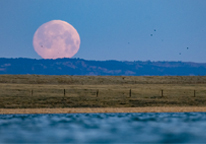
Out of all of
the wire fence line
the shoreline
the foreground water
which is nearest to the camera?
the foreground water

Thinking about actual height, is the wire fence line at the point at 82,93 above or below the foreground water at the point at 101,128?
above

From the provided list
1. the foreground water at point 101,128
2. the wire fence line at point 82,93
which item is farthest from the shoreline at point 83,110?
the wire fence line at point 82,93

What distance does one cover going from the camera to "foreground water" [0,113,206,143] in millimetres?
34812

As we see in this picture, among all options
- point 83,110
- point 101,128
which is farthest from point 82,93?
point 101,128

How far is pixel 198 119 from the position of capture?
48.3m

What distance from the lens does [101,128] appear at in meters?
40.5

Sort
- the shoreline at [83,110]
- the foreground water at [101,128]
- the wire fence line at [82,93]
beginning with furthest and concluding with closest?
the wire fence line at [82,93], the shoreline at [83,110], the foreground water at [101,128]

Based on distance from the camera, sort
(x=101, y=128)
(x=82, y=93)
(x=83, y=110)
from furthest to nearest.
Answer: (x=82, y=93), (x=83, y=110), (x=101, y=128)

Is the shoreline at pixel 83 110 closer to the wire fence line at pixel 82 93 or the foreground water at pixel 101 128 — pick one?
the foreground water at pixel 101 128

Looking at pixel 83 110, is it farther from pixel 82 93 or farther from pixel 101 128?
pixel 82 93

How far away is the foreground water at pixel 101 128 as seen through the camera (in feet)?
114

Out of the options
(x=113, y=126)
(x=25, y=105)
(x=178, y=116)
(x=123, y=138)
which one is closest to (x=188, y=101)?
(x=178, y=116)

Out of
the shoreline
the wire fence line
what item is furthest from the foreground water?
the wire fence line

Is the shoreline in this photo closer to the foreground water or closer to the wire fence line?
the foreground water
